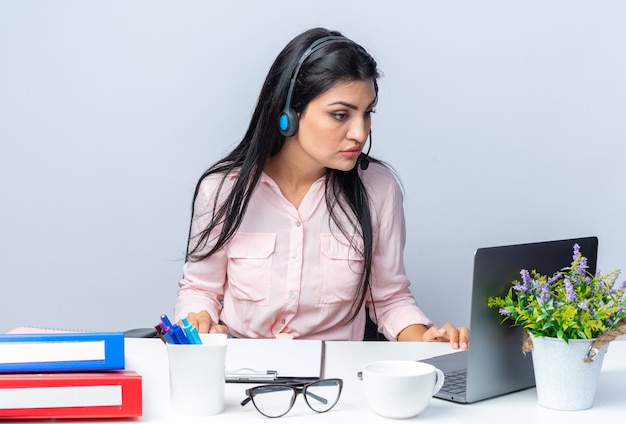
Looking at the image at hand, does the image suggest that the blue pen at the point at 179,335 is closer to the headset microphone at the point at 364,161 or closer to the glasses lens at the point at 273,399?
the glasses lens at the point at 273,399

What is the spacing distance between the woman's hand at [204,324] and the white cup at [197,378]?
565mm

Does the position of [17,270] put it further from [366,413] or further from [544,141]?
[366,413]

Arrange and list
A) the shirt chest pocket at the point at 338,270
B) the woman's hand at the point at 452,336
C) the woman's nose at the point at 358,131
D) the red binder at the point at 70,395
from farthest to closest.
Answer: the shirt chest pocket at the point at 338,270 → the woman's nose at the point at 358,131 → the woman's hand at the point at 452,336 → the red binder at the point at 70,395

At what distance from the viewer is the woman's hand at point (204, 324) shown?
1762 mm

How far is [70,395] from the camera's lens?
1144 mm

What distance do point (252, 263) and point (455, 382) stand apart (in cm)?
81

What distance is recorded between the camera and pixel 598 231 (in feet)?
8.91

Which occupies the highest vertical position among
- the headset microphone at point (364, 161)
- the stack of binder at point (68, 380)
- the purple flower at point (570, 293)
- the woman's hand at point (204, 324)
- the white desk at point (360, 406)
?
the headset microphone at point (364, 161)

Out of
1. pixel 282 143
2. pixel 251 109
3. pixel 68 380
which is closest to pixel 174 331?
pixel 68 380

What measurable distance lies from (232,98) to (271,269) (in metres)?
0.85

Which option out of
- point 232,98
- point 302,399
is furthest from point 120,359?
point 232,98

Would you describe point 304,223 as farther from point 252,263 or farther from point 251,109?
point 251,109

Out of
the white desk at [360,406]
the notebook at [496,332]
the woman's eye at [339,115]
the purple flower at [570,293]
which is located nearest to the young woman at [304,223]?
the woman's eye at [339,115]

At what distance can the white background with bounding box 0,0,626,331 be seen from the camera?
2.68 m
